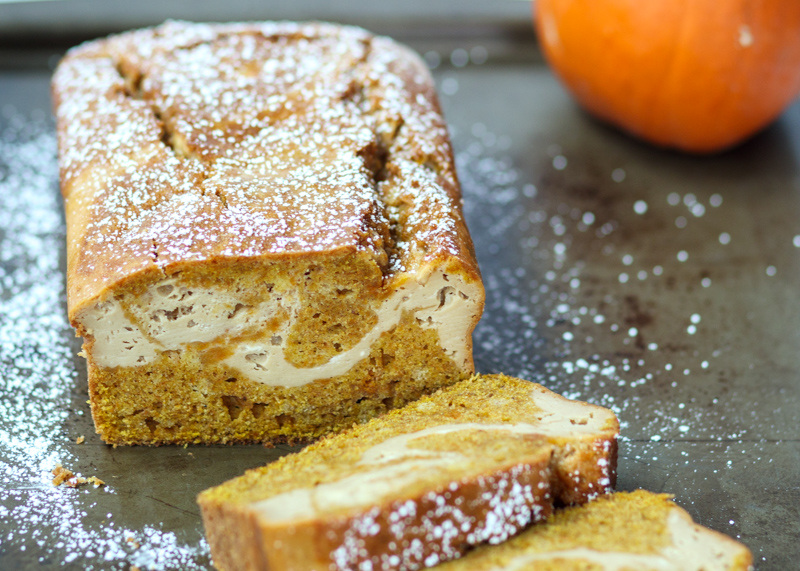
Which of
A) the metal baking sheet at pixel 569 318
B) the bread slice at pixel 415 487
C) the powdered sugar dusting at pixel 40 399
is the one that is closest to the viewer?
the bread slice at pixel 415 487

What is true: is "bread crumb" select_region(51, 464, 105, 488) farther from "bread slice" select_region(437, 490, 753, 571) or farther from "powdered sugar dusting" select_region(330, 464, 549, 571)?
"bread slice" select_region(437, 490, 753, 571)

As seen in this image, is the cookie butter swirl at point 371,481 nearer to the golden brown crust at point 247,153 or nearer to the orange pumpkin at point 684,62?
the golden brown crust at point 247,153

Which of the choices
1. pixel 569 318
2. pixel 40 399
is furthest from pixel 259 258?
pixel 569 318

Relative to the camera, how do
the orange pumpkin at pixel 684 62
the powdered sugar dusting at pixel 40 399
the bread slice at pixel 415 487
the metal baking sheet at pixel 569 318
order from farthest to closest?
the orange pumpkin at pixel 684 62 → the metal baking sheet at pixel 569 318 → the powdered sugar dusting at pixel 40 399 → the bread slice at pixel 415 487

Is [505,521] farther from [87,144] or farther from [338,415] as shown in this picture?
[87,144]

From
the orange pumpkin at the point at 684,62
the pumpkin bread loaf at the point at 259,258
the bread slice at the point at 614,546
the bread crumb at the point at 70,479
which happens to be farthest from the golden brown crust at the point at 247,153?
the orange pumpkin at the point at 684,62

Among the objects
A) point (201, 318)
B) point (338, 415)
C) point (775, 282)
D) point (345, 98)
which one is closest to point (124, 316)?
point (201, 318)

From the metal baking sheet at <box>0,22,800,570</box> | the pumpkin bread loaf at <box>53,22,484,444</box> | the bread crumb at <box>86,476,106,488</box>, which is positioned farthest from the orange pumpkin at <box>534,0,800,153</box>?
the bread crumb at <box>86,476,106,488</box>
